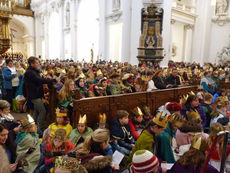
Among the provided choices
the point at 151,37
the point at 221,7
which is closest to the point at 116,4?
the point at 151,37

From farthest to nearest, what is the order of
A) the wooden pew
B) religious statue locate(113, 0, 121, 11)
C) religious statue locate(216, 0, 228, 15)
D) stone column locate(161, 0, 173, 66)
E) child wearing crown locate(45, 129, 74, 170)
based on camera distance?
religious statue locate(216, 0, 228, 15) < religious statue locate(113, 0, 121, 11) < stone column locate(161, 0, 173, 66) < the wooden pew < child wearing crown locate(45, 129, 74, 170)

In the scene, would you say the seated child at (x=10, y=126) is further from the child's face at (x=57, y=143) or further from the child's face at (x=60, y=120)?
the child's face at (x=60, y=120)

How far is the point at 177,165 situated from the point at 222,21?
72.6 feet

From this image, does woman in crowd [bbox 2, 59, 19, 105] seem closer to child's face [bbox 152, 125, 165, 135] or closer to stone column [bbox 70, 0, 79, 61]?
child's face [bbox 152, 125, 165, 135]

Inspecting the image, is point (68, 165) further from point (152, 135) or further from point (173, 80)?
point (173, 80)

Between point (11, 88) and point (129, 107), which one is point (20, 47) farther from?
point (129, 107)

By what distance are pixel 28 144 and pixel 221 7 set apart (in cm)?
2270

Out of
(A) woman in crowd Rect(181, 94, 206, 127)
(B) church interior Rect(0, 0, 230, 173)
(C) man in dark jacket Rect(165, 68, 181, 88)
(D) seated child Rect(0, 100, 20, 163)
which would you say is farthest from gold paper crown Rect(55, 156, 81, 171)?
(C) man in dark jacket Rect(165, 68, 181, 88)

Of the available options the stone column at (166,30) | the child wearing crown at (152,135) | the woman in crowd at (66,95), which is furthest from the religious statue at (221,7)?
the child wearing crown at (152,135)

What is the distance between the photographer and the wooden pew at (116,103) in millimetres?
4008

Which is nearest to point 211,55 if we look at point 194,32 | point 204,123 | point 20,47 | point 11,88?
point 194,32

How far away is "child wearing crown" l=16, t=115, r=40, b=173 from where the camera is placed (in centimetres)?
281

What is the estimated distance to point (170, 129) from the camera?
12.6 ft

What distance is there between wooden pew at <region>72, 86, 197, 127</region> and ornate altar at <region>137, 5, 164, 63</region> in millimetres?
9836
